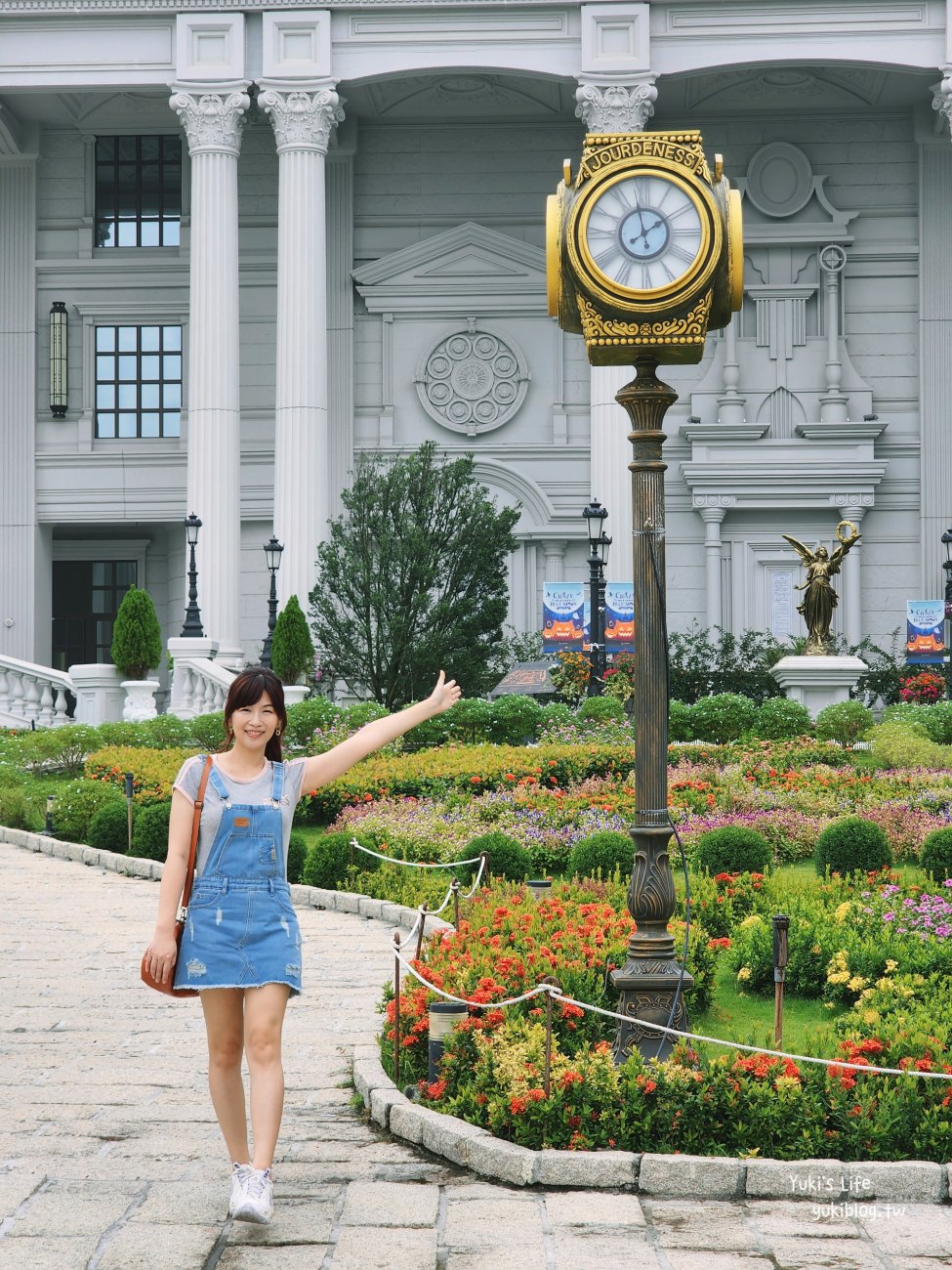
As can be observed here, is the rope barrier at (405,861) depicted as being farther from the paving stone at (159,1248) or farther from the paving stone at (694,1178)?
the paving stone at (159,1248)

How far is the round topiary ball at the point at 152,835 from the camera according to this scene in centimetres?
1658

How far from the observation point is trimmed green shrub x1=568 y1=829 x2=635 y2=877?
12.4 m

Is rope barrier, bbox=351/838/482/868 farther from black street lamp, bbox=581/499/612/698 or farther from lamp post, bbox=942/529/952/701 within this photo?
lamp post, bbox=942/529/952/701

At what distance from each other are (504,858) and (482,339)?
24.5 metres

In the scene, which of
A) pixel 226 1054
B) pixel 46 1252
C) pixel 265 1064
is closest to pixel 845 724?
pixel 226 1054

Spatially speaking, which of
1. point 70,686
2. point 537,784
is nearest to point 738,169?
point 70,686

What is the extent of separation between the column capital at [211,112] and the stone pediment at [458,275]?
5.37 metres

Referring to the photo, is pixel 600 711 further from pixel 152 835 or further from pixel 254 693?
pixel 254 693

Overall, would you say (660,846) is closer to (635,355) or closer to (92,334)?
(635,355)

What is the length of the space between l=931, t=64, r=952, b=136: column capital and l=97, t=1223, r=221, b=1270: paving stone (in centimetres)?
2990

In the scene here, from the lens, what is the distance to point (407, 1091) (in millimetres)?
7449

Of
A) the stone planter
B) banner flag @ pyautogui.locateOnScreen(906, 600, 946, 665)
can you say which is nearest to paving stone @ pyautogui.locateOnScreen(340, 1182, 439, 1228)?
the stone planter

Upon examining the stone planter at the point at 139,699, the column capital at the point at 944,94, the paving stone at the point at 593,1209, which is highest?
the column capital at the point at 944,94

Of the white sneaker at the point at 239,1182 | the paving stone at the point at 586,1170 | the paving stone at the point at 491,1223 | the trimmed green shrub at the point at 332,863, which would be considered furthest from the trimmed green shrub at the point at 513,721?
the white sneaker at the point at 239,1182
